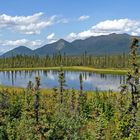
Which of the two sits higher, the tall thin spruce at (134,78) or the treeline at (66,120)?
the tall thin spruce at (134,78)

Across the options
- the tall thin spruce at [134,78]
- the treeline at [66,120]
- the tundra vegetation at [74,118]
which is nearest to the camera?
the tall thin spruce at [134,78]

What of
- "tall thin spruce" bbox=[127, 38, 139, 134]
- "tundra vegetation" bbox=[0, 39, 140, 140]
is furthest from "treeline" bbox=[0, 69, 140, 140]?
"tall thin spruce" bbox=[127, 38, 139, 134]

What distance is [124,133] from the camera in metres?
47.3

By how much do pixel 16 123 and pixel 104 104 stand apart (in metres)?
46.6

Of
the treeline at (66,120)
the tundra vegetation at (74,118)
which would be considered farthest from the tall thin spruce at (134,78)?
the treeline at (66,120)

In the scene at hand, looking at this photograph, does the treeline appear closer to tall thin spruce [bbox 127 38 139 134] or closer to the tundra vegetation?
the tundra vegetation

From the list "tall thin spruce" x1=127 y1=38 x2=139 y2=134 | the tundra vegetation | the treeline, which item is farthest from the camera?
the treeline

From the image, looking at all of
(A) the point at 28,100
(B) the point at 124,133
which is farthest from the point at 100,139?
(A) the point at 28,100

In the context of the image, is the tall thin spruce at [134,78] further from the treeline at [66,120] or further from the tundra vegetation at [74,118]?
the treeline at [66,120]

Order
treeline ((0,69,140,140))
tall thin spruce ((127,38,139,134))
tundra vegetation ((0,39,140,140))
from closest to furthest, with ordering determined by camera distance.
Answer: tall thin spruce ((127,38,139,134)), tundra vegetation ((0,39,140,140)), treeline ((0,69,140,140))

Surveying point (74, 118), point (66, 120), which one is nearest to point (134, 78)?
point (66, 120)

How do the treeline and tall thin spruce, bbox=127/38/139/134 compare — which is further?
the treeline

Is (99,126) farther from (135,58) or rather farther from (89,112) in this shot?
(89,112)

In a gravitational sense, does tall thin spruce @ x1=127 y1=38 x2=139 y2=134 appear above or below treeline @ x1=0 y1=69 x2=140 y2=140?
above
